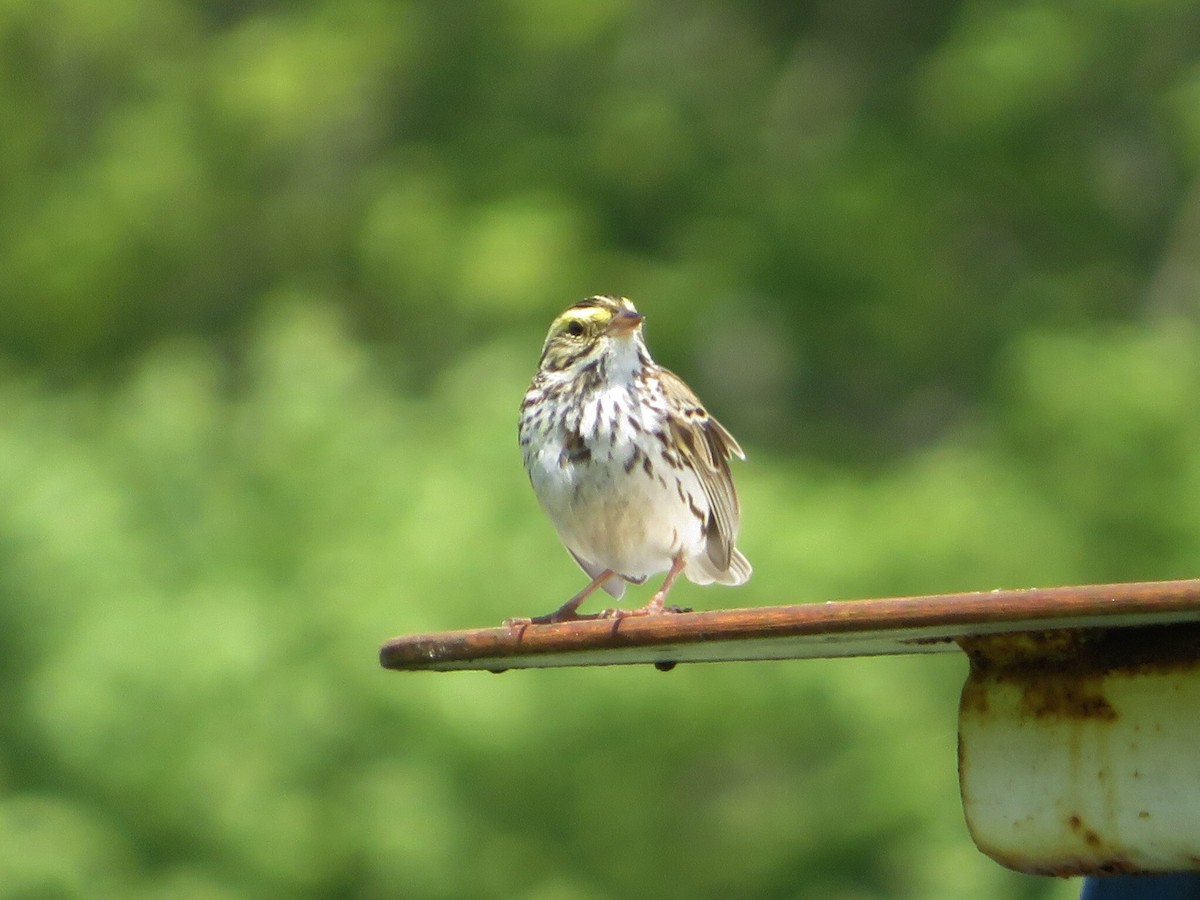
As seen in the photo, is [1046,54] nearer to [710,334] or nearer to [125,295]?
[710,334]

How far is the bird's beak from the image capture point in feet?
19.0

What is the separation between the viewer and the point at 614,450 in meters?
5.66

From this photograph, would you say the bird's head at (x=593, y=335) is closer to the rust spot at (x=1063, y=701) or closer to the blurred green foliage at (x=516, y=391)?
the rust spot at (x=1063, y=701)

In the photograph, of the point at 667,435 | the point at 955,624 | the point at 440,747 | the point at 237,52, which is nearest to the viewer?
the point at 955,624

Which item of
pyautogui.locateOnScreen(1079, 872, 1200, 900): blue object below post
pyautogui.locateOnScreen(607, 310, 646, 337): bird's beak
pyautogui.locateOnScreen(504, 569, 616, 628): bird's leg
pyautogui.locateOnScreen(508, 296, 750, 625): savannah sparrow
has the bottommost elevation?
pyautogui.locateOnScreen(1079, 872, 1200, 900): blue object below post

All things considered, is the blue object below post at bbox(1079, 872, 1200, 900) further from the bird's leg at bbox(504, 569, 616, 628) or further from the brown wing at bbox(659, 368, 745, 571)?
the brown wing at bbox(659, 368, 745, 571)

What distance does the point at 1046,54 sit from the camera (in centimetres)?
1959

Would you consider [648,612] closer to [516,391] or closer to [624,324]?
[624,324]

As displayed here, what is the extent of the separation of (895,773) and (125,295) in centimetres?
1033

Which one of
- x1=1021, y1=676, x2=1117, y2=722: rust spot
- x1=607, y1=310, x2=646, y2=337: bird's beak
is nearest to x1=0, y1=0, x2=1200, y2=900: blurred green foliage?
x1=607, y1=310, x2=646, y2=337: bird's beak

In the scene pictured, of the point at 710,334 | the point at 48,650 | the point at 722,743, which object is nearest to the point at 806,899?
the point at 722,743

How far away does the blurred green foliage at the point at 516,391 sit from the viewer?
11.2 metres

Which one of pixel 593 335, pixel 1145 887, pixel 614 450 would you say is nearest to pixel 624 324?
pixel 593 335

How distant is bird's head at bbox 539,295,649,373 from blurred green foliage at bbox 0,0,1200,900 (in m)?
5.03
